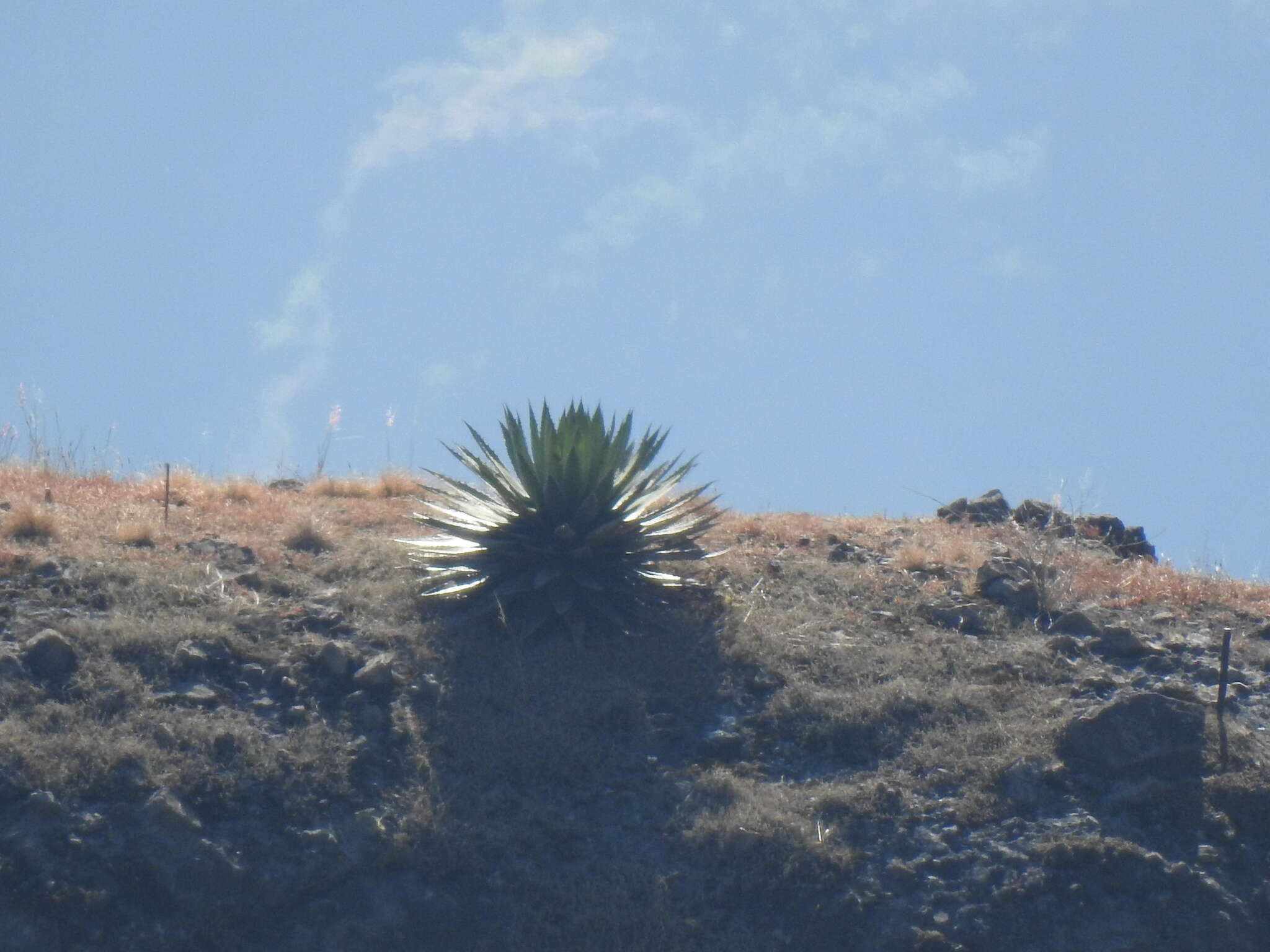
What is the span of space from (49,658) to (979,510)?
7.01 metres

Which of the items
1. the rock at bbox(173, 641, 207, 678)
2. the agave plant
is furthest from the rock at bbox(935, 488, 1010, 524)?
the rock at bbox(173, 641, 207, 678)

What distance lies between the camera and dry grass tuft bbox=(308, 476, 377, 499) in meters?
10.4

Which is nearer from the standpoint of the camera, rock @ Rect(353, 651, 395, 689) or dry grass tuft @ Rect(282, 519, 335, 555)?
rock @ Rect(353, 651, 395, 689)

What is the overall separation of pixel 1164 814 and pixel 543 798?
288 cm

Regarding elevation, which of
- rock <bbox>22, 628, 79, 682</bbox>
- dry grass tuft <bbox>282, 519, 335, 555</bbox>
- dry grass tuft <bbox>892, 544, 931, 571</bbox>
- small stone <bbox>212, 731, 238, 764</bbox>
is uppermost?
dry grass tuft <bbox>892, 544, 931, 571</bbox>

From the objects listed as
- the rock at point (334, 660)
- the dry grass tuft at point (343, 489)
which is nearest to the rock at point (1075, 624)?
the rock at point (334, 660)

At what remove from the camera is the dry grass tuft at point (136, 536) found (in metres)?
7.91

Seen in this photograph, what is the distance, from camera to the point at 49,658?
6.26 metres

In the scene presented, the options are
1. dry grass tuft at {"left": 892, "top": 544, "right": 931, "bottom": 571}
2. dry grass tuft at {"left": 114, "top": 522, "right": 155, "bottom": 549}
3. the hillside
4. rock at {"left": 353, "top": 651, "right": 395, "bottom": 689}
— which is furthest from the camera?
dry grass tuft at {"left": 892, "top": 544, "right": 931, "bottom": 571}

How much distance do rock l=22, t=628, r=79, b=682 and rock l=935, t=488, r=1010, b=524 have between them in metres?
6.73

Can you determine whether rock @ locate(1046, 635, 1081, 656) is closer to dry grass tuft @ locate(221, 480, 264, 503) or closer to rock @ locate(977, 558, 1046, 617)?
rock @ locate(977, 558, 1046, 617)

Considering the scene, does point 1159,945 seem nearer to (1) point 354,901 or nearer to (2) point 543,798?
(2) point 543,798

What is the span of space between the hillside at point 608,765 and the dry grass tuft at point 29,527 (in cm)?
3

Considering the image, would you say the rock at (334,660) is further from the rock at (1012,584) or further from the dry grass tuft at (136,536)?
the rock at (1012,584)
